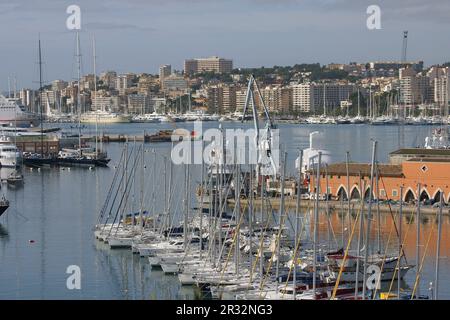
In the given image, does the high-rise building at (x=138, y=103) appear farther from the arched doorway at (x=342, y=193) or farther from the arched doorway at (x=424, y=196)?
the arched doorway at (x=424, y=196)

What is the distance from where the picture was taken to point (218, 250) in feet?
32.1

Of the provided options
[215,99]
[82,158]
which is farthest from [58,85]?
[82,158]

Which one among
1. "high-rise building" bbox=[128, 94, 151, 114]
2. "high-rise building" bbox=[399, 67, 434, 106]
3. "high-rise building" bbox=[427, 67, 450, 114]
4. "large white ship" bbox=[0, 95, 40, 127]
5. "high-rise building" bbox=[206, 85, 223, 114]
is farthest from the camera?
"high-rise building" bbox=[128, 94, 151, 114]

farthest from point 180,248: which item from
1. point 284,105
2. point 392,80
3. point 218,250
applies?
point 392,80

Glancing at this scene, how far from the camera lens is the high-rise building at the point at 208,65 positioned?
349 ft

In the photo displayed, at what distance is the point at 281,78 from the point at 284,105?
13.6 metres

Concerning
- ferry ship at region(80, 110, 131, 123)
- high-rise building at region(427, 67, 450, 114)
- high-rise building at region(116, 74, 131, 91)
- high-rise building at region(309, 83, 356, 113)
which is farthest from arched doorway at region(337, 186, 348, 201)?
high-rise building at region(116, 74, 131, 91)

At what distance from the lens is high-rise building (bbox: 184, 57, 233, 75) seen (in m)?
106

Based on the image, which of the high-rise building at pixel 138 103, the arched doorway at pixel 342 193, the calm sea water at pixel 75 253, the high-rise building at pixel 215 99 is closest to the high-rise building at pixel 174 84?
the high-rise building at pixel 138 103

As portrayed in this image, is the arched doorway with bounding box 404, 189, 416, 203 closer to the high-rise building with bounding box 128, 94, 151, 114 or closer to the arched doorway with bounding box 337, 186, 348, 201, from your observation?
the arched doorway with bounding box 337, 186, 348, 201

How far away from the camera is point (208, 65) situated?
108 meters

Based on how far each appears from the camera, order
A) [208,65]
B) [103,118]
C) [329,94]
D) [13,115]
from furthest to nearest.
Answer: [208,65] → [329,94] → [103,118] → [13,115]

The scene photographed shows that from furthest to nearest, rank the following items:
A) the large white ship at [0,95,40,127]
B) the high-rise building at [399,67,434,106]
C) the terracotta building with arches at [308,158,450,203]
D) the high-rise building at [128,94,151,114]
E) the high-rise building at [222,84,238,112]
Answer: the high-rise building at [128,94,151,114] < the high-rise building at [222,84,238,112] < the high-rise building at [399,67,434,106] < the large white ship at [0,95,40,127] < the terracotta building with arches at [308,158,450,203]

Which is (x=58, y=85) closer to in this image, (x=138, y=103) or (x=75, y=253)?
(x=138, y=103)
